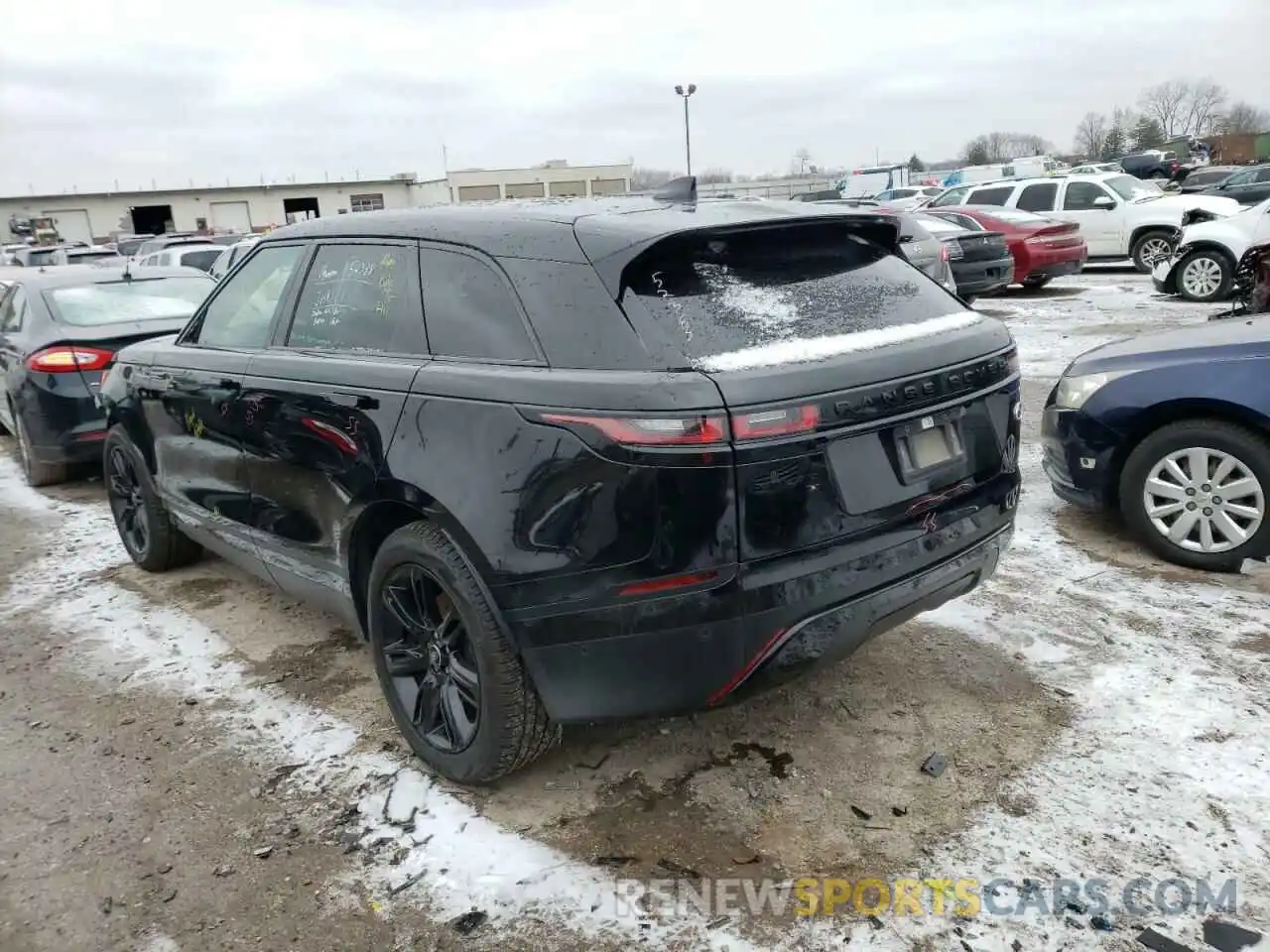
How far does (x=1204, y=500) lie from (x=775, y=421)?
2.96 m

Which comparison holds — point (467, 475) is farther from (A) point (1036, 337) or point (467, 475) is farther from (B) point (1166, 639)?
(A) point (1036, 337)

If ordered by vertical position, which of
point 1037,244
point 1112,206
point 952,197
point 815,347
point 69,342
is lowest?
point 1037,244

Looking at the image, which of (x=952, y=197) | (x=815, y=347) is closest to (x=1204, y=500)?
(x=815, y=347)

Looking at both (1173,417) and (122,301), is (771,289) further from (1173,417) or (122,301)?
(122,301)

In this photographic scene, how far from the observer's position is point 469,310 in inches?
114

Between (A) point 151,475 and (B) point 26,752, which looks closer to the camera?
(B) point 26,752

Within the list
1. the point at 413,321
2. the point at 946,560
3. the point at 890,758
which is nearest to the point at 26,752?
the point at 413,321

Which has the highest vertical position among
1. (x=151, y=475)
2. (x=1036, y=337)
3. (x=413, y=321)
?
(x=413, y=321)

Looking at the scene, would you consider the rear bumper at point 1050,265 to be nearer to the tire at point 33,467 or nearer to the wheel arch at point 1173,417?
the wheel arch at point 1173,417

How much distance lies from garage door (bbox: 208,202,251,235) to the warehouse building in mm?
50

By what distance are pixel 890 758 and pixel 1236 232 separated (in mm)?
11845

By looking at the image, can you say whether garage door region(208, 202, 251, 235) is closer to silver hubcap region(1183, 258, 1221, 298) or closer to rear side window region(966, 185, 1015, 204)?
rear side window region(966, 185, 1015, 204)

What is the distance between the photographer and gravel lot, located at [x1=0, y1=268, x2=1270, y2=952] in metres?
2.50

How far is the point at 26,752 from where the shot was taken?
11.3 ft
